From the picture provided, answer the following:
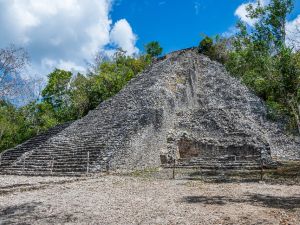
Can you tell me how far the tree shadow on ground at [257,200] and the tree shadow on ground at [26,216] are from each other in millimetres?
3016

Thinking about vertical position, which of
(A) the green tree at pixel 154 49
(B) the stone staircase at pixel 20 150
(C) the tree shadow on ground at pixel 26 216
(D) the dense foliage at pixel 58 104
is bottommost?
(C) the tree shadow on ground at pixel 26 216

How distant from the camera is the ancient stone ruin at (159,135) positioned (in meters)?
15.5

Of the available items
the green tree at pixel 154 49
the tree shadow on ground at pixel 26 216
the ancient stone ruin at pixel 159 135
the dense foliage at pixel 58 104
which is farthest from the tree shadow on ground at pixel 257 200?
the green tree at pixel 154 49

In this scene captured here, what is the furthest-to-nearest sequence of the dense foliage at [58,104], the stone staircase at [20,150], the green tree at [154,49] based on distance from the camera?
the green tree at [154,49] < the dense foliage at [58,104] < the stone staircase at [20,150]

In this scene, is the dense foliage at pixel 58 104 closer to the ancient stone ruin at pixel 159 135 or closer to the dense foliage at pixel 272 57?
the ancient stone ruin at pixel 159 135

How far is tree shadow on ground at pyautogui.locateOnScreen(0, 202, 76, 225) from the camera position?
249 inches

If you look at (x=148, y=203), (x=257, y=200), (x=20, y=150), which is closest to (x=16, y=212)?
(x=148, y=203)

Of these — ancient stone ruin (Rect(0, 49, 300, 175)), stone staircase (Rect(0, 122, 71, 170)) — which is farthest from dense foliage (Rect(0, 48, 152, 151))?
stone staircase (Rect(0, 122, 71, 170))

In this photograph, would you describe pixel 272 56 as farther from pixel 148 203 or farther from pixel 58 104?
pixel 58 104

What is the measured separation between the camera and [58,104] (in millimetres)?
36188

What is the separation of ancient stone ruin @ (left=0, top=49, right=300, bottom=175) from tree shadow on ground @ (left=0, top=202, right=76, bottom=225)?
6459 mm

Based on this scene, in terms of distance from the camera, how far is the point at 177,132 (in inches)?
756

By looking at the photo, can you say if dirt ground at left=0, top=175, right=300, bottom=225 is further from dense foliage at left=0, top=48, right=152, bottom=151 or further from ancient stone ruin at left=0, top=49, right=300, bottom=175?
dense foliage at left=0, top=48, right=152, bottom=151

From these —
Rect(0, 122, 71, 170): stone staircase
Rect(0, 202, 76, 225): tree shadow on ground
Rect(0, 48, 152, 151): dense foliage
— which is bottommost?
Rect(0, 202, 76, 225): tree shadow on ground
